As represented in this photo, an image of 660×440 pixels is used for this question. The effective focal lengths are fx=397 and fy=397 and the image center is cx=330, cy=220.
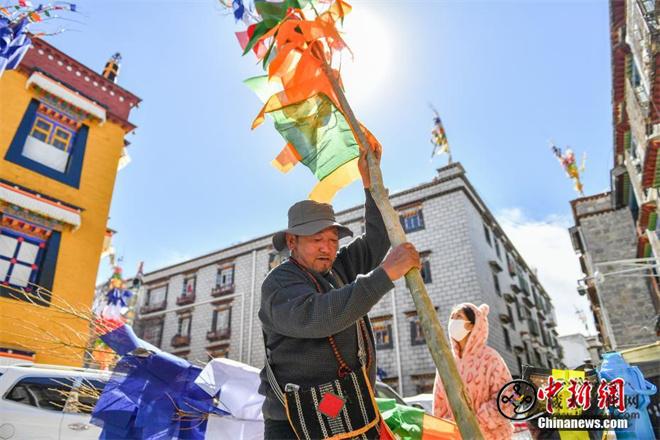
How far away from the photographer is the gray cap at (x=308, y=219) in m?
2.29

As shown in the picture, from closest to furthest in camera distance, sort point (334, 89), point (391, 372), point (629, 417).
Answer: point (334, 89)
point (629, 417)
point (391, 372)

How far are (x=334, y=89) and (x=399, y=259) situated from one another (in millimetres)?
1330

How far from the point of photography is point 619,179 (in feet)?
57.7

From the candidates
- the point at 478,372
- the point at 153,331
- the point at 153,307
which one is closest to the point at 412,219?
the point at 478,372

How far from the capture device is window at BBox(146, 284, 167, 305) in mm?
31594

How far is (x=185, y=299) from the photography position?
29828mm

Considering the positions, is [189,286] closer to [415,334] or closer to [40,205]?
[415,334]

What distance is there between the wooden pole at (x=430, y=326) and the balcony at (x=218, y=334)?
26066mm

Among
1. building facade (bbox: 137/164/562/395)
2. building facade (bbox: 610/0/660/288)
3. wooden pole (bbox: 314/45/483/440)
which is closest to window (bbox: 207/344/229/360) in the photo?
building facade (bbox: 137/164/562/395)

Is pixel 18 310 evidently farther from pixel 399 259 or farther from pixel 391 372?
pixel 391 372

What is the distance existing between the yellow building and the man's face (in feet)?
29.2

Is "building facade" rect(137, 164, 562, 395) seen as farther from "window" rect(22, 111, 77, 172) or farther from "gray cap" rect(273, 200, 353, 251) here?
"gray cap" rect(273, 200, 353, 251)

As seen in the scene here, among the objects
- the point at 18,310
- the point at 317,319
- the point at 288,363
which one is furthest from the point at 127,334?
the point at 18,310

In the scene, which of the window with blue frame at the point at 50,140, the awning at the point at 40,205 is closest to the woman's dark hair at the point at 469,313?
the awning at the point at 40,205
